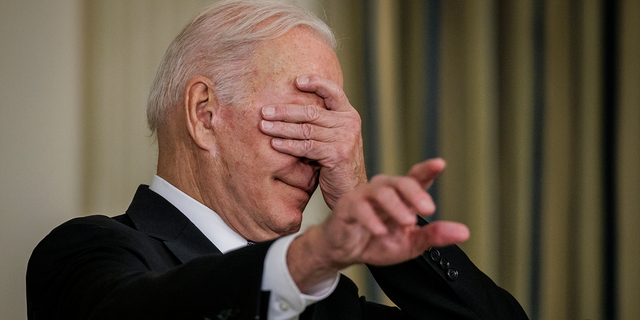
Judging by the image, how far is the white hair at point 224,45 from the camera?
1348mm

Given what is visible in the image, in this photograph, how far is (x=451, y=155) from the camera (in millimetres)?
2543

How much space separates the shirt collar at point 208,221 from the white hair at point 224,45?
228 millimetres

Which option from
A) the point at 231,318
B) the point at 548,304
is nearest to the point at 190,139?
the point at 231,318

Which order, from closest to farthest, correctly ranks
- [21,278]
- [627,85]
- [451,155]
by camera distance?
[21,278] < [627,85] < [451,155]

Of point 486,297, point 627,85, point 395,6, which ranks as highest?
point 395,6

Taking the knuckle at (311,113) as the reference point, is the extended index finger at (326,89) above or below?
above

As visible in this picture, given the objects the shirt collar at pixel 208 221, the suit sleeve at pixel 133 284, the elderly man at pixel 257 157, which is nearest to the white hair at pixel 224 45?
the elderly man at pixel 257 157

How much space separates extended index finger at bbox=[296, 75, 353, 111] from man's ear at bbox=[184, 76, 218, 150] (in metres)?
0.21

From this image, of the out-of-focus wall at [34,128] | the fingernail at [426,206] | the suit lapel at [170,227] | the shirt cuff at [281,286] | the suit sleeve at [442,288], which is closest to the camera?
the fingernail at [426,206]

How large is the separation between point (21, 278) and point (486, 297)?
1.62 metres

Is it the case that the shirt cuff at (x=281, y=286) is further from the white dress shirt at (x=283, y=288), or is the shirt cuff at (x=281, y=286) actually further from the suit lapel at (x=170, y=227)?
the suit lapel at (x=170, y=227)

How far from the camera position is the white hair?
1.35 m

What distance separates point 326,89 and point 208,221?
404 millimetres

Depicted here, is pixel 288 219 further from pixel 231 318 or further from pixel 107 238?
pixel 231 318
